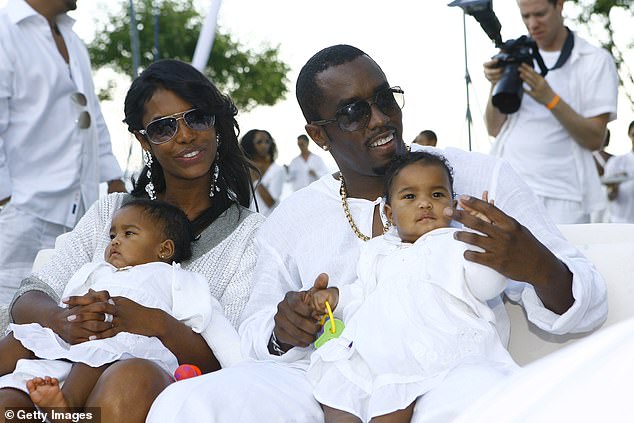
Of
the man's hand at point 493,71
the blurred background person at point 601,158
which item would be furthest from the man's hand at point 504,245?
the blurred background person at point 601,158

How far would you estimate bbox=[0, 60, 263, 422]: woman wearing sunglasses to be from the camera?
136 inches

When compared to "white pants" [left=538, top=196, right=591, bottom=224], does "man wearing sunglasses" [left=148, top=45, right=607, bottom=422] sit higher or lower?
higher

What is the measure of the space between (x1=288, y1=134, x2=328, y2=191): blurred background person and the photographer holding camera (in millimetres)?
10219

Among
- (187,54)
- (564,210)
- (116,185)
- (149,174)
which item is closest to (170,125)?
(149,174)

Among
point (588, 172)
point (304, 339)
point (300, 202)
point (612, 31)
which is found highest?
point (300, 202)

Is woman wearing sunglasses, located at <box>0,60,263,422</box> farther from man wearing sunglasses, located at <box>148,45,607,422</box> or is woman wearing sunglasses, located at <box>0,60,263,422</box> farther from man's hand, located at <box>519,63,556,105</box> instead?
man's hand, located at <box>519,63,556,105</box>

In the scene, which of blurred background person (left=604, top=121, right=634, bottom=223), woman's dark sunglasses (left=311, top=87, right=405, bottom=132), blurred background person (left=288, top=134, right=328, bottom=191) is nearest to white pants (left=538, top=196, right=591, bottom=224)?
woman's dark sunglasses (left=311, top=87, right=405, bottom=132)

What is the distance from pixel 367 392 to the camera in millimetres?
3035

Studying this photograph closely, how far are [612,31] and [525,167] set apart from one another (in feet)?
52.3

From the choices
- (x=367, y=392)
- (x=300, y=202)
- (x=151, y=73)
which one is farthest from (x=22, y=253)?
(x=367, y=392)

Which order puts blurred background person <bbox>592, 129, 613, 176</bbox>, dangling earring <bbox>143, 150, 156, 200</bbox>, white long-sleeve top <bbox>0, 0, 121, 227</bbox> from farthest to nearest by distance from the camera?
blurred background person <bbox>592, 129, 613, 176</bbox> → white long-sleeve top <bbox>0, 0, 121, 227</bbox> → dangling earring <bbox>143, 150, 156, 200</bbox>

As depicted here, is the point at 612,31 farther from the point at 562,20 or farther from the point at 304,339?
the point at 304,339

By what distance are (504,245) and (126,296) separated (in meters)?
1.38

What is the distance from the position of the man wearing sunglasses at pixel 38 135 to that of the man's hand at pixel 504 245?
307 centimetres
